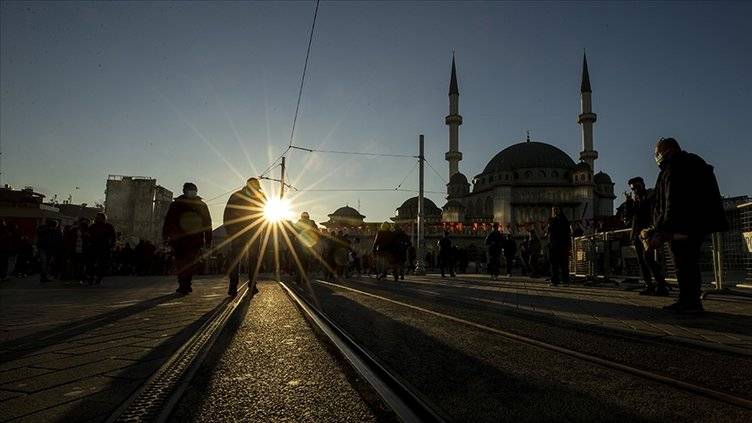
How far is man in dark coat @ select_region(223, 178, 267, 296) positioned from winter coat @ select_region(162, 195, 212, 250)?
1.28 ft

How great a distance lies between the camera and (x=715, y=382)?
2131 mm

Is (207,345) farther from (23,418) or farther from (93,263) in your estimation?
(93,263)

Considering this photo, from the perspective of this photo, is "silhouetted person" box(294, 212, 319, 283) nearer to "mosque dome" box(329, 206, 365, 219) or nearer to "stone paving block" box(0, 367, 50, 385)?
"stone paving block" box(0, 367, 50, 385)

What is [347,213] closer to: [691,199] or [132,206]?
[132,206]

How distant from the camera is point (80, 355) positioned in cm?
275

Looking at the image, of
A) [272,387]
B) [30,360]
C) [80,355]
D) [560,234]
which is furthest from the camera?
[560,234]

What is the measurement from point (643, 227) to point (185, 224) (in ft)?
23.1

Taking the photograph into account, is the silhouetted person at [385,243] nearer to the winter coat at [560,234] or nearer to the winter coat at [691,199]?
the winter coat at [560,234]

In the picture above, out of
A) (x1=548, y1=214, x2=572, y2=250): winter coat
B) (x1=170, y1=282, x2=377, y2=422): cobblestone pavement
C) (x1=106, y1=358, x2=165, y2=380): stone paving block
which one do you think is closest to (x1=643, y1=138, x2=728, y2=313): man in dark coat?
(x1=170, y1=282, x2=377, y2=422): cobblestone pavement

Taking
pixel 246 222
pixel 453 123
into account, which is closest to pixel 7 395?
pixel 246 222

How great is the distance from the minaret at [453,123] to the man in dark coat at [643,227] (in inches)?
2291

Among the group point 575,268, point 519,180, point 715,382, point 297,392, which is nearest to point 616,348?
point 715,382

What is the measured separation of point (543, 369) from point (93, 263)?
1112cm

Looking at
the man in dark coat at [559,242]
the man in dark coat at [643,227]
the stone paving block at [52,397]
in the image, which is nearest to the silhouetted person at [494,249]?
the man in dark coat at [559,242]
